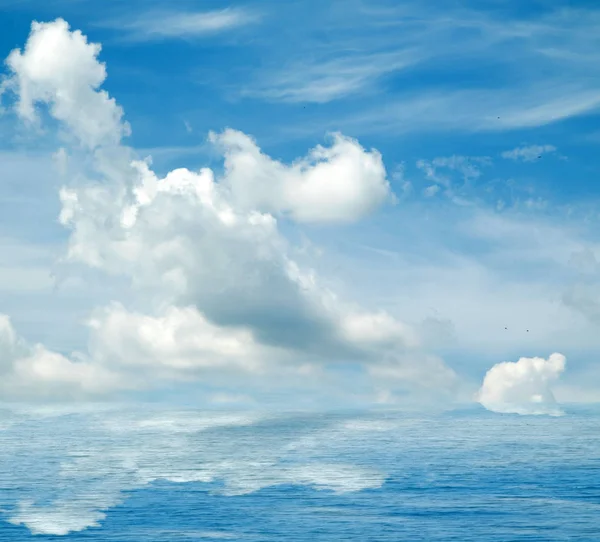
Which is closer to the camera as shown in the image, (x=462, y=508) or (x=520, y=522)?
(x=520, y=522)

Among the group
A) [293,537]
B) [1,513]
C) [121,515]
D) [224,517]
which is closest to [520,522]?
[293,537]

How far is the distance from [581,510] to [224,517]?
8906 cm

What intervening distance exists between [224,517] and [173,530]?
19.1m

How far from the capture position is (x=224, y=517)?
187875 millimetres

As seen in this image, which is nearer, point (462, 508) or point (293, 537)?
point (293, 537)

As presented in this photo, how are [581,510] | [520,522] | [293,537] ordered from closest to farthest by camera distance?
[293,537] → [520,522] → [581,510]

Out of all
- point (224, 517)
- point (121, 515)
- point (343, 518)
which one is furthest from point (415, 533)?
point (121, 515)

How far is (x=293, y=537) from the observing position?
167m

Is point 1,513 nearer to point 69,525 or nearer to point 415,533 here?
point 69,525

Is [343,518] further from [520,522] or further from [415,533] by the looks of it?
[520,522]

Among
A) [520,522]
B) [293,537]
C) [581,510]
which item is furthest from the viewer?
[581,510]

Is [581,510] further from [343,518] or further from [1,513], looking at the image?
[1,513]

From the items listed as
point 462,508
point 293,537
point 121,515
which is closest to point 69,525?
point 121,515

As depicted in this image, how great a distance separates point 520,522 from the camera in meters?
180
